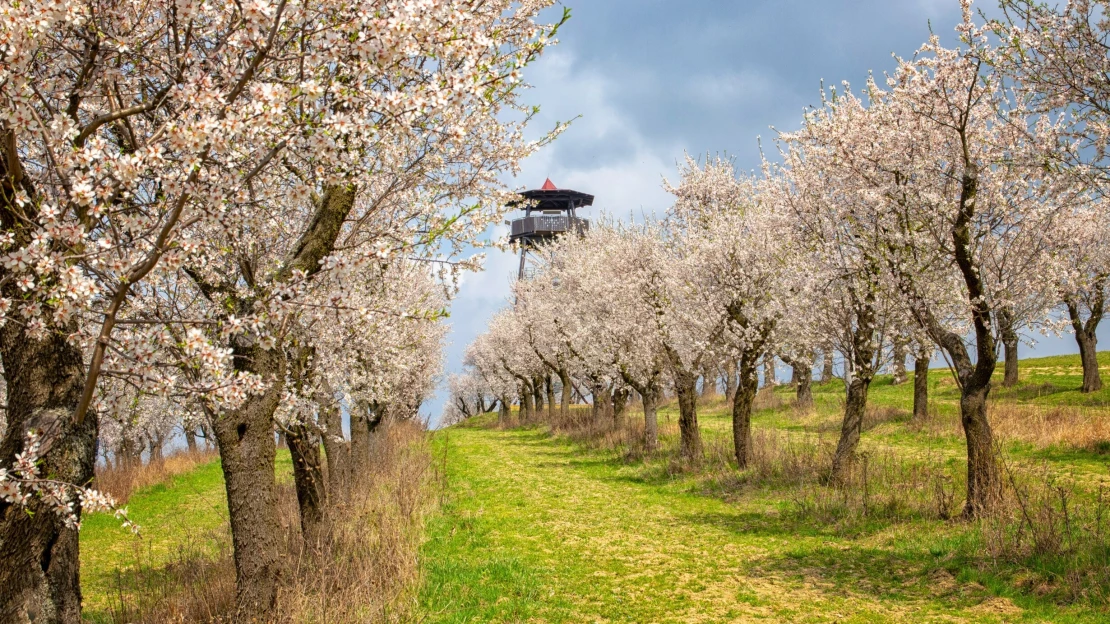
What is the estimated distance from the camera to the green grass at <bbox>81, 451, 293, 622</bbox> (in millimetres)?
11847

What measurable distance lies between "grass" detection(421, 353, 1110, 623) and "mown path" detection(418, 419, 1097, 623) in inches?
1.3

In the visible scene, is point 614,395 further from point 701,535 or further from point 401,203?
point 401,203

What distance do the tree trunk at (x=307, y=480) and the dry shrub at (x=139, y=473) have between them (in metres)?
13.3

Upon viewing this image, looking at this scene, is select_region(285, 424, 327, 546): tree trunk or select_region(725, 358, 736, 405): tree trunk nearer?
select_region(285, 424, 327, 546): tree trunk

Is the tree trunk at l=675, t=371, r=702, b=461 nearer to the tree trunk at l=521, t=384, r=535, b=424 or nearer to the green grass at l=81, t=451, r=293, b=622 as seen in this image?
the green grass at l=81, t=451, r=293, b=622

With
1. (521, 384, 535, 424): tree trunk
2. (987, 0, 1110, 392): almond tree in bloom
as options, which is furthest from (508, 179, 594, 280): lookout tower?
(987, 0, 1110, 392): almond tree in bloom

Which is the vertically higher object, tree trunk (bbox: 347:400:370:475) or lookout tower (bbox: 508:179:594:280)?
lookout tower (bbox: 508:179:594:280)

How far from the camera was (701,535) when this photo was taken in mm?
13102

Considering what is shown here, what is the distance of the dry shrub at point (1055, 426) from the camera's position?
57.7 feet

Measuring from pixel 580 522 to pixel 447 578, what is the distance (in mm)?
4818

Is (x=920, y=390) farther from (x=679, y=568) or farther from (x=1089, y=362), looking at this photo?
(x=679, y=568)

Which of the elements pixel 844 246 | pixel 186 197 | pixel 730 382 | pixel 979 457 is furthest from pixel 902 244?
pixel 730 382

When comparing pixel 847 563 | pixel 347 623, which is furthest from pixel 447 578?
pixel 847 563

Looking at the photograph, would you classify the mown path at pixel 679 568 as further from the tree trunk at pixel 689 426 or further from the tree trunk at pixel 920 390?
the tree trunk at pixel 920 390
